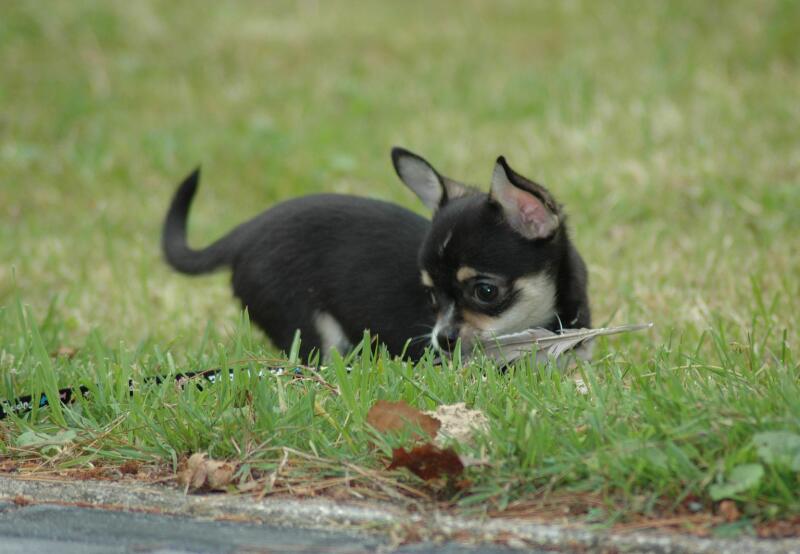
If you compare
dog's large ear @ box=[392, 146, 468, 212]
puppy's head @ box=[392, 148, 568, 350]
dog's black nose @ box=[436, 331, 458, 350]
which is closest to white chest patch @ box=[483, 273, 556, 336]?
puppy's head @ box=[392, 148, 568, 350]

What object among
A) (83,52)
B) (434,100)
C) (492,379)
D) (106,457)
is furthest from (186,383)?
(83,52)

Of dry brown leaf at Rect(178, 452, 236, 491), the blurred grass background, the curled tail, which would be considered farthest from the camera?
the blurred grass background

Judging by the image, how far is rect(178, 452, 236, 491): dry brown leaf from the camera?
110 inches

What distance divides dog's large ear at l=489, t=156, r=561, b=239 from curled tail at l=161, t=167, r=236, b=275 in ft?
4.15

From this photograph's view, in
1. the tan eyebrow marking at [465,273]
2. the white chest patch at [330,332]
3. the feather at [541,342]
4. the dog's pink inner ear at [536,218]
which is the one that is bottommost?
the white chest patch at [330,332]

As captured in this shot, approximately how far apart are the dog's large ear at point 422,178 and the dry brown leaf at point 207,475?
1936 mm

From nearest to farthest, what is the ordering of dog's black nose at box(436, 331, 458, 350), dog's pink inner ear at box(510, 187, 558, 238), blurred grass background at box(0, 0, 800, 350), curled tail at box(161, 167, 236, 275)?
dog's black nose at box(436, 331, 458, 350)
dog's pink inner ear at box(510, 187, 558, 238)
curled tail at box(161, 167, 236, 275)
blurred grass background at box(0, 0, 800, 350)

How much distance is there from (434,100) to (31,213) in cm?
355

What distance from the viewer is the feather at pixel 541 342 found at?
147 inches

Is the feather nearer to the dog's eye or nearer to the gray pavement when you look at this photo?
the dog's eye

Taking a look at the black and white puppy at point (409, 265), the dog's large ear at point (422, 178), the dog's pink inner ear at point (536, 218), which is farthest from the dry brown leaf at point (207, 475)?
the dog's large ear at point (422, 178)

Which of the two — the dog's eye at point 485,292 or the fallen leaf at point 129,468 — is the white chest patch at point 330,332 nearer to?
the dog's eye at point 485,292

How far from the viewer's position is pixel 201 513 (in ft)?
8.70

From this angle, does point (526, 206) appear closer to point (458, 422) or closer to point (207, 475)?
point (458, 422)
